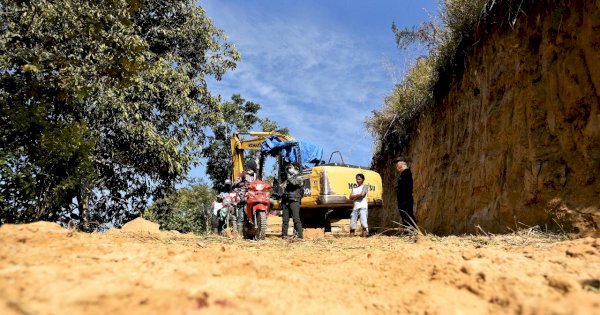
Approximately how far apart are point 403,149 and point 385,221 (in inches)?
99.2

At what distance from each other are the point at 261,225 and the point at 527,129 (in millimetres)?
5126

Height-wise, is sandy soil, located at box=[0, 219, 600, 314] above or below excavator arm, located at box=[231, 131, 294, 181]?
below

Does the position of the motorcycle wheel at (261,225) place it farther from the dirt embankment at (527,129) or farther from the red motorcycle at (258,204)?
the dirt embankment at (527,129)

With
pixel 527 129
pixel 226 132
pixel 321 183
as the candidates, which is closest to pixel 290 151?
pixel 321 183

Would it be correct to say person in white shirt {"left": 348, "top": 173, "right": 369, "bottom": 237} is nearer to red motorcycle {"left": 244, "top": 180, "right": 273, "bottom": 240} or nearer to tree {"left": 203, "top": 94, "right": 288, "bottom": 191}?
red motorcycle {"left": 244, "top": 180, "right": 273, "bottom": 240}

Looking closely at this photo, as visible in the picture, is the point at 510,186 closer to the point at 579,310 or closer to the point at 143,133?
the point at 579,310

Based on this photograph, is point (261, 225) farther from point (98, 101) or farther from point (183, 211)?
point (183, 211)

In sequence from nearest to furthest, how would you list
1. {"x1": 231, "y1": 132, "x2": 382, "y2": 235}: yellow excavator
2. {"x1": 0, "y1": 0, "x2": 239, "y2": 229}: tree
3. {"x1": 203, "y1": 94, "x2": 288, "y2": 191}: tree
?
{"x1": 0, "y1": 0, "x2": 239, "y2": 229}: tree
{"x1": 231, "y1": 132, "x2": 382, "y2": 235}: yellow excavator
{"x1": 203, "y1": 94, "x2": 288, "y2": 191}: tree

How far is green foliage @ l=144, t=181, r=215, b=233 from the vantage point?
17.7 meters

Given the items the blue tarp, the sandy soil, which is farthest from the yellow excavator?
the sandy soil

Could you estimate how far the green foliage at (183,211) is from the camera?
17.7 metres

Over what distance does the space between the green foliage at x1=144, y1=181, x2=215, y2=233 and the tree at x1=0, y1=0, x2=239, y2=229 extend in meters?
0.54

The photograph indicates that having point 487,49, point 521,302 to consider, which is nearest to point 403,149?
point 487,49

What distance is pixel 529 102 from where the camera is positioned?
7566mm
